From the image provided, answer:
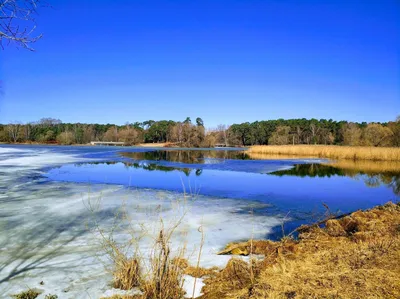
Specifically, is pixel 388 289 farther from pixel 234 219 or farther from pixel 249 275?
pixel 234 219

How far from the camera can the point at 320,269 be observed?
292 cm

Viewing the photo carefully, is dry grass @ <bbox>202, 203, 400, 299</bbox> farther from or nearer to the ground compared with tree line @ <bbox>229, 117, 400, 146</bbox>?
nearer to the ground

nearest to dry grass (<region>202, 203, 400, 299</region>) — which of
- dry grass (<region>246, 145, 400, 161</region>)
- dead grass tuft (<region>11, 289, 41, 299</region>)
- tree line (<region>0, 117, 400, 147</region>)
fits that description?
dead grass tuft (<region>11, 289, 41, 299</region>)

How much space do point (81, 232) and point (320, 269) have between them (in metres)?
3.52

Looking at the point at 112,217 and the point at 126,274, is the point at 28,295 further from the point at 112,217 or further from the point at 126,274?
the point at 112,217

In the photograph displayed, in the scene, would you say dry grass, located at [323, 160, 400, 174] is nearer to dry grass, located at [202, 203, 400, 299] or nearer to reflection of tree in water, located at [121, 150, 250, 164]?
reflection of tree in water, located at [121, 150, 250, 164]

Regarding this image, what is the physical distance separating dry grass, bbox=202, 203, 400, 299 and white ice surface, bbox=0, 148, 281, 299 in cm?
36

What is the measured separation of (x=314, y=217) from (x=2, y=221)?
5.93 metres

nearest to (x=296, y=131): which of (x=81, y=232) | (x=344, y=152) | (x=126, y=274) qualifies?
(x=344, y=152)

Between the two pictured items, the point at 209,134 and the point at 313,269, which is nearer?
the point at 313,269

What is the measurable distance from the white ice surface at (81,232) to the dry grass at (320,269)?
0.36 metres

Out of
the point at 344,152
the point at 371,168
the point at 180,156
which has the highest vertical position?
the point at 344,152

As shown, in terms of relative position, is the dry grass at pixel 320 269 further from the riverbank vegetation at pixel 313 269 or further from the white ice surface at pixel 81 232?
the white ice surface at pixel 81 232

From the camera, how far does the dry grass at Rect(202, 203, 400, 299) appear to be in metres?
2.48
